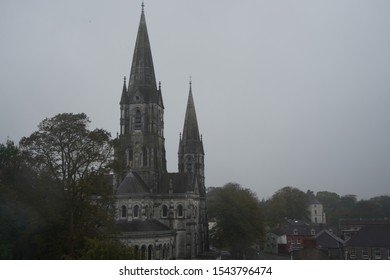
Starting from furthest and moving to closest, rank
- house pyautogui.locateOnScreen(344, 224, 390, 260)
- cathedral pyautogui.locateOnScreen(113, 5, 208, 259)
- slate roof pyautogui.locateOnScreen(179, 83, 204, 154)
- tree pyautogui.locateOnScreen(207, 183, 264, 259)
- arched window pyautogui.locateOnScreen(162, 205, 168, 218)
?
slate roof pyautogui.locateOnScreen(179, 83, 204, 154) < arched window pyautogui.locateOnScreen(162, 205, 168, 218) < tree pyautogui.locateOnScreen(207, 183, 264, 259) < cathedral pyautogui.locateOnScreen(113, 5, 208, 259) < house pyautogui.locateOnScreen(344, 224, 390, 260)

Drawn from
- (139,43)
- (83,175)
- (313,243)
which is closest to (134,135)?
(139,43)

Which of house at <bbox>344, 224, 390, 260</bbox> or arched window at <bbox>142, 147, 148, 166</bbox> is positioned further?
arched window at <bbox>142, 147, 148, 166</bbox>

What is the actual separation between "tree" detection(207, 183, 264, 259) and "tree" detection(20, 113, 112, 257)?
9.51 meters

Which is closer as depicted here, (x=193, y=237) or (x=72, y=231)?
(x=72, y=231)

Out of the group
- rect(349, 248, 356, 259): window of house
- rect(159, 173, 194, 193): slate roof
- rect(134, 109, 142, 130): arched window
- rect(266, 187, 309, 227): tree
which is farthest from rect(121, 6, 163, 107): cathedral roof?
rect(349, 248, 356, 259): window of house

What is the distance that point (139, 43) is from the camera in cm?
2381

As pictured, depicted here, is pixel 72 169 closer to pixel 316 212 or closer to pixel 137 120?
pixel 316 212

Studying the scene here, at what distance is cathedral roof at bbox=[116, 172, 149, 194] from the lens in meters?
22.9

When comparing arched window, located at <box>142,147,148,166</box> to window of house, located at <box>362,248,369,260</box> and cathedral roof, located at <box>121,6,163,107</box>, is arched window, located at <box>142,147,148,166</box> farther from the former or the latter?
window of house, located at <box>362,248,369,260</box>

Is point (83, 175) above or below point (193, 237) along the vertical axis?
above

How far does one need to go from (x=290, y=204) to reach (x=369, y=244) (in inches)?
112

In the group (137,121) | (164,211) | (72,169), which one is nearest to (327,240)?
(72,169)

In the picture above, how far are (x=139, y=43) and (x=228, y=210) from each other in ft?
33.0

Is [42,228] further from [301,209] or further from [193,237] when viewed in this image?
[193,237]
